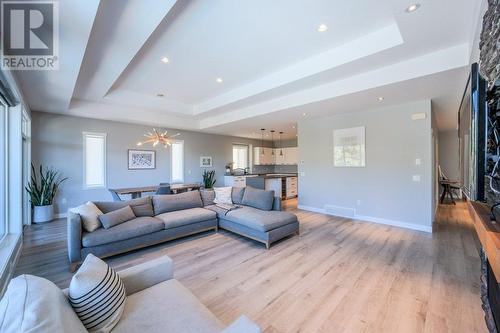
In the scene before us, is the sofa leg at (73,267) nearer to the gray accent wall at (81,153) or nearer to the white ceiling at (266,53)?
the white ceiling at (266,53)

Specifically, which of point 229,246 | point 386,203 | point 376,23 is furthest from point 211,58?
point 386,203

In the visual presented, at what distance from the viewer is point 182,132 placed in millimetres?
7473

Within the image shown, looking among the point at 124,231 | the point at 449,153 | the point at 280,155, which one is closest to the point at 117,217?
the point at 124,231

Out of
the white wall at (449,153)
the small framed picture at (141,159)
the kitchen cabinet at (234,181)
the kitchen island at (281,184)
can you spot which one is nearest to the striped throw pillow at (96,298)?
the kitchen island at (281,184)

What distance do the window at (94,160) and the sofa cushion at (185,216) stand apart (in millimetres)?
3217

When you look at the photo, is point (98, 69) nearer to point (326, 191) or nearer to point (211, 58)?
point (211, 58)

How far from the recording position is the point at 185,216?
3771 millimetres

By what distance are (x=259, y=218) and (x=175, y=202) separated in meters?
1.71

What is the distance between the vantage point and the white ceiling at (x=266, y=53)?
224 cm

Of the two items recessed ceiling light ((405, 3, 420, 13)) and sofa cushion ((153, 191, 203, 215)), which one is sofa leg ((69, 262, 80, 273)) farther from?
recessed ceiling light ((405, 3, 420, 13))

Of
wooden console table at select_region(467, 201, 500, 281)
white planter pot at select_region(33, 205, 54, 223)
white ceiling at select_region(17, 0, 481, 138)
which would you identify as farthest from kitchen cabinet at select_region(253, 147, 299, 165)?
wooden console table at select_region(467, 201, 500, 281)

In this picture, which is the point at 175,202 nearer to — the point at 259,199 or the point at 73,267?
the point at 259,199

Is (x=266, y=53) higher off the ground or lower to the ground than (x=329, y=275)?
higher

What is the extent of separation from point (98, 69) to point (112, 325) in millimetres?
3747
